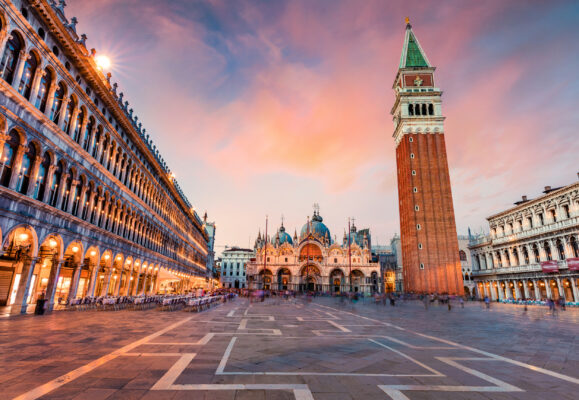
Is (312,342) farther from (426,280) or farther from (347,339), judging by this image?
(426,280)

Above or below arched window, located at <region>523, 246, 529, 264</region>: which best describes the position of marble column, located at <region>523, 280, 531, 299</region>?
below

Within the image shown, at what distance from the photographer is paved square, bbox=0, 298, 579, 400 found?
511 cm

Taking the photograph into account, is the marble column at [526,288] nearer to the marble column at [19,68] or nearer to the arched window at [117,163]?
the arched window at [117,163]

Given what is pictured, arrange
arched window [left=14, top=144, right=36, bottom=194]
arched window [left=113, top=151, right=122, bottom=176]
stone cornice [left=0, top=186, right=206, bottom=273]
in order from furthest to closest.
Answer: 1. arched window [left=113, top=151, right=122, bottom=176]
2. arched window [left=14, top=144, right=36, bottom=194]
3. stone cornice [left=0, top=186, right=206, bottom=273]

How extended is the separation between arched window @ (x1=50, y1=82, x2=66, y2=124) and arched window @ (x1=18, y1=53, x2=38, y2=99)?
158 centimetres

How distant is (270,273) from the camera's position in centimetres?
8175

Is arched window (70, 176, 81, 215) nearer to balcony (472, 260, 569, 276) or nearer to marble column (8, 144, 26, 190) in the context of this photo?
marble column (8, 144, 26, 190)

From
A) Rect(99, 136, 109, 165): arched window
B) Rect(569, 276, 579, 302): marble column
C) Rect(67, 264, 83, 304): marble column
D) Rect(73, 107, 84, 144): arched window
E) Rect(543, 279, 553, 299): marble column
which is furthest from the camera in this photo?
Rect(543, 279, 553, 299): marble column

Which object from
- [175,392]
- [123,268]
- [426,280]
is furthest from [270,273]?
[175,392]

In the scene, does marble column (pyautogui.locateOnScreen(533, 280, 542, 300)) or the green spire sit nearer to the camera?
marble column (pyautogui.locateOnScreen(533, 280, 542, 300))

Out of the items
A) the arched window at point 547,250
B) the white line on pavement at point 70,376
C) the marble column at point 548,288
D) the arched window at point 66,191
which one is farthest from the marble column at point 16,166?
the marble column at point 548,288

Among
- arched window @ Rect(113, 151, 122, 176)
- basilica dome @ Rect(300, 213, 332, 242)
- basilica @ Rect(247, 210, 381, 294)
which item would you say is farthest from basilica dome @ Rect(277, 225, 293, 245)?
arched window @ Rect(113, 151, 122, 176)

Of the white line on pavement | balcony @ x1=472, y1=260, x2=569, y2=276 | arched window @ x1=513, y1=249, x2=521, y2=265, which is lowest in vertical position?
the white line on pavement

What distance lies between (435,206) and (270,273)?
45.6m
